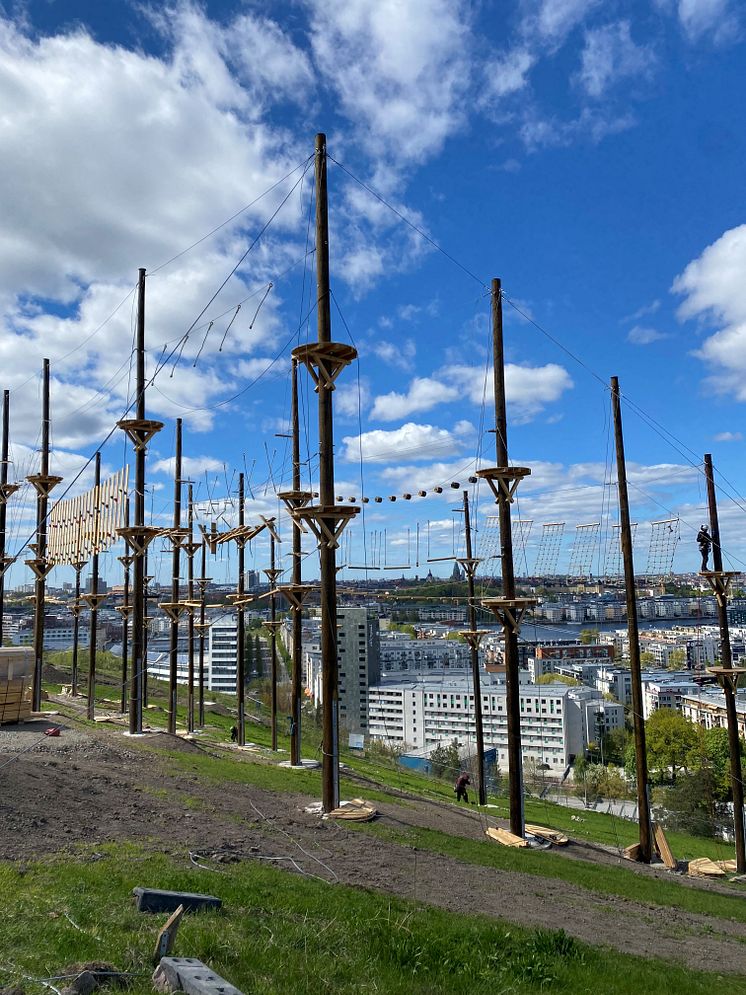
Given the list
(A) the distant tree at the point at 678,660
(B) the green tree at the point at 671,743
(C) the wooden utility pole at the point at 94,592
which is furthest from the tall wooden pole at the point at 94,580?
(A) the distant tree at the point at 678,660

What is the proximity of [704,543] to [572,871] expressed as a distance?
43.0ft

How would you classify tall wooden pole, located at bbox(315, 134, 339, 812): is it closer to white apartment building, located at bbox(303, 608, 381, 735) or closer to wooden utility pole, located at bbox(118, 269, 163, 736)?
wooden utility pole, located at bbox(118, 269, 163, 736)

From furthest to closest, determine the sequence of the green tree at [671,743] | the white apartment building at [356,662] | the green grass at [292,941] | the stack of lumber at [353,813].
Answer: the white apartment building at [356,662] < the green tree at [671,743] < the stack of lumber at [353,813] < the green grass at [292,941]

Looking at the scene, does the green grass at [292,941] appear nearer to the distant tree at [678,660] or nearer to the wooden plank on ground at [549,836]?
the wooden plank on ground at [549,836]

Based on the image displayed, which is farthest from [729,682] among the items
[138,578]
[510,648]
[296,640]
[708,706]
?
[708,706]

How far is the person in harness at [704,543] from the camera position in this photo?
2327 cm

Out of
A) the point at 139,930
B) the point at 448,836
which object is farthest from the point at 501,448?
the point at 139,930

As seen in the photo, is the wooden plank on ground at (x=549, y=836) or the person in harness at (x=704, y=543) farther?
the person in harness at (x=704, y=543)

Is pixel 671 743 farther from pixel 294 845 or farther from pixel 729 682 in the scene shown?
pixel 294 845

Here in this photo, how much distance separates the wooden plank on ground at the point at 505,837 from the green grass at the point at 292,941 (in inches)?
308

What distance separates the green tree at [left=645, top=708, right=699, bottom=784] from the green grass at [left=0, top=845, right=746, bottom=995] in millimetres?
85239

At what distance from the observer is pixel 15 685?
21.0 metres

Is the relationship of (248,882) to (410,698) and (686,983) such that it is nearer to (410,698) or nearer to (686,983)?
(686,983)

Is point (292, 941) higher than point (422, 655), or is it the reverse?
point (292, 941)
